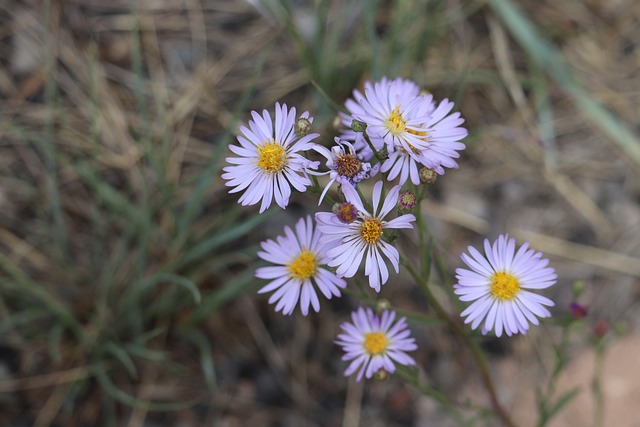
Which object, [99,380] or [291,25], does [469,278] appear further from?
[99,380]

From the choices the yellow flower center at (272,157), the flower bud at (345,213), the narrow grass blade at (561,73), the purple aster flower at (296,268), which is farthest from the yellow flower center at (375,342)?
the narrow grass blade at (561,73)

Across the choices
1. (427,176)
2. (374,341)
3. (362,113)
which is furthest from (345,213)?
(374,341)

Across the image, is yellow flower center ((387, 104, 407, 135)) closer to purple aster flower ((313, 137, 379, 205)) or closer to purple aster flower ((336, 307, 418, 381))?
purple aster flower ((313, 137, 379, 205))

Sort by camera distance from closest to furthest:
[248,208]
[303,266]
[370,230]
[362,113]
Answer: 1. [370,230]
2. [362,113]
3. [303,266]
4. [248,208]

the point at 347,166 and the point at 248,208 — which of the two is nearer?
the point at 347,166

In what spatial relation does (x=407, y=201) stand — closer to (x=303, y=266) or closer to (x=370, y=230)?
(x=370, y=230)

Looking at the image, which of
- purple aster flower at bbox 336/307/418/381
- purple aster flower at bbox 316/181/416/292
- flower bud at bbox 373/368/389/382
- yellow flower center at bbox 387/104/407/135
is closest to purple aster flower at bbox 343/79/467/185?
yellow flower center at bbox 387/104/407/135
